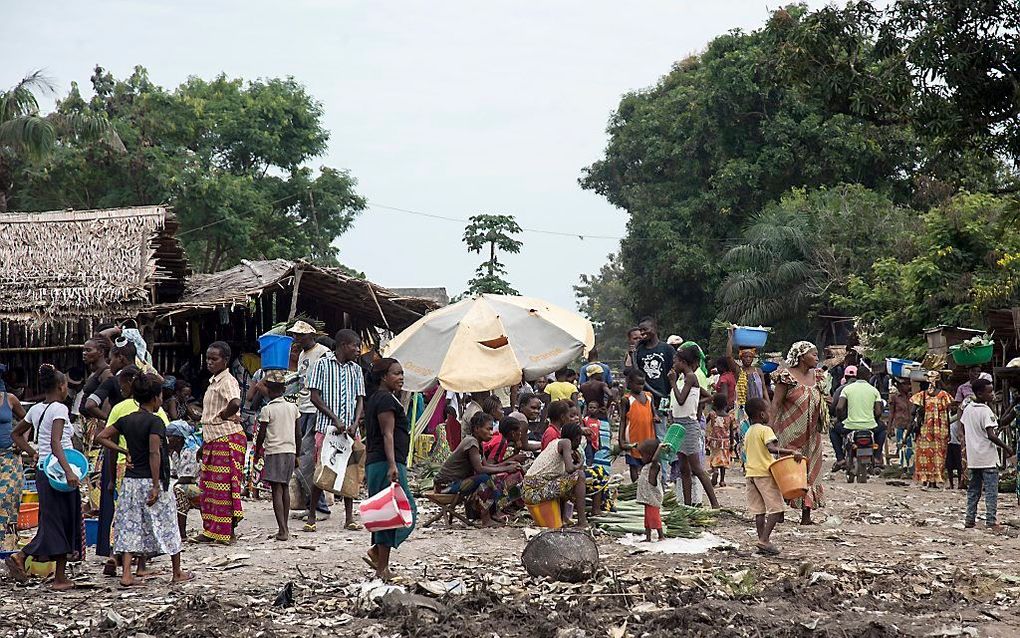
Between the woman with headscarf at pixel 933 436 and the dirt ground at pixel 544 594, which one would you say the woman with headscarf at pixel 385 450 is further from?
the woman with headscarf at pixel 933 436

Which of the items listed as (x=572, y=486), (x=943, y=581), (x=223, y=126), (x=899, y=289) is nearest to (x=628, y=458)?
(x=572, y=486)

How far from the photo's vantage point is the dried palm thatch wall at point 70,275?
17812mm

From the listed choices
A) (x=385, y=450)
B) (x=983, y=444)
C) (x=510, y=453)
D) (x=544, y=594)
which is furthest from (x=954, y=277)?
(x=385, y=450)

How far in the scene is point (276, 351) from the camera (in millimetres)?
13234

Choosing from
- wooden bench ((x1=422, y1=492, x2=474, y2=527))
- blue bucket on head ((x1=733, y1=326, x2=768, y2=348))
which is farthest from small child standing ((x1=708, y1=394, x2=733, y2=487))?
wooden bench ((x1=422, y1=492, x2=474, y2=527))

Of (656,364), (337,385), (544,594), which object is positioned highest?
(656,364)

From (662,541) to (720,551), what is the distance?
2.10 ft

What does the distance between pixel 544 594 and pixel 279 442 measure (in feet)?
12.0

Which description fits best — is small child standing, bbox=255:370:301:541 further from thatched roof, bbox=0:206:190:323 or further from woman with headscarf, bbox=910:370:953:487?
woman with headscarf, bbox=910:370:953:487

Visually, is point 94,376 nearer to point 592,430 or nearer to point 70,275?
point 592,430

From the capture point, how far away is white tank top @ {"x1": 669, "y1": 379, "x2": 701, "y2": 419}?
468 inches

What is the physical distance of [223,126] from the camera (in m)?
34.2

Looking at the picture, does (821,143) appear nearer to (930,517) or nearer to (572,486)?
(930,517)

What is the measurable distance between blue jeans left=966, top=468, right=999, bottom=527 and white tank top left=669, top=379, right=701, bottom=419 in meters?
2.72
